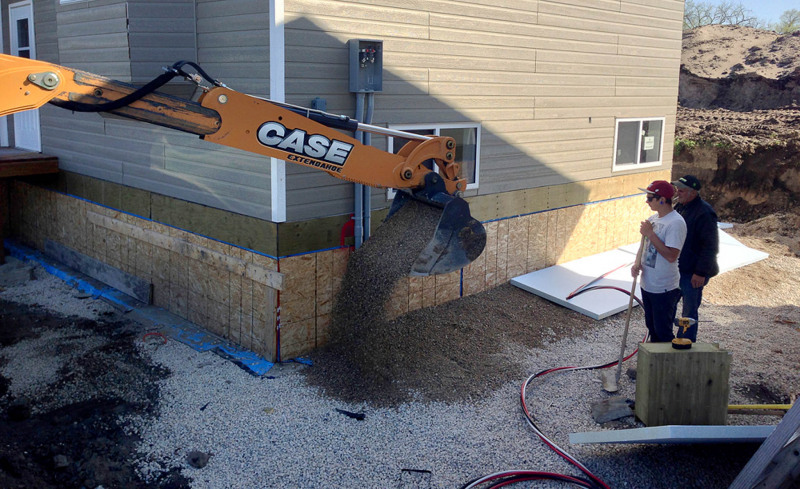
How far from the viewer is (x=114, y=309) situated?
863 centimetres

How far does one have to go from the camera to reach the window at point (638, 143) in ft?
36.7

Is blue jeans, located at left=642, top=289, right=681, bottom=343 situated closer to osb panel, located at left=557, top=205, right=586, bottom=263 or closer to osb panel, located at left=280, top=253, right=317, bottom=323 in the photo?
osb panel, located at left=280, top=253, right=317, bottom=323

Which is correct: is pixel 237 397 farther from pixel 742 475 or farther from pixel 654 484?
pixel 742 475

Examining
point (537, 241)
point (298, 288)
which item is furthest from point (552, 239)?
point (298, 288)

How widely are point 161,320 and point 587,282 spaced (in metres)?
5.66

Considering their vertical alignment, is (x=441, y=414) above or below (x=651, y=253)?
below

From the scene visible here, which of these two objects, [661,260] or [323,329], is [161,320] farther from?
[661,260]

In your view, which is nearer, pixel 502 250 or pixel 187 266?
pixel 187 266

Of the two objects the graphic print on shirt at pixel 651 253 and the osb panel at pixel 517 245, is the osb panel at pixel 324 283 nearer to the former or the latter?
the osb panel at pixel 517 245

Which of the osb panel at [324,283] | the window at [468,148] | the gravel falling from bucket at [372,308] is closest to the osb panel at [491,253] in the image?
the window at [468,148]

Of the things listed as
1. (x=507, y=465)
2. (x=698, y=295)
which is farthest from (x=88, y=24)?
(x=698, y=295)

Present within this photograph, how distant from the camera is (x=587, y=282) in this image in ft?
31.4

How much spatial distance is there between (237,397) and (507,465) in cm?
260

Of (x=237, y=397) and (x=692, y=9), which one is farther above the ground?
(x=692, y=9)
